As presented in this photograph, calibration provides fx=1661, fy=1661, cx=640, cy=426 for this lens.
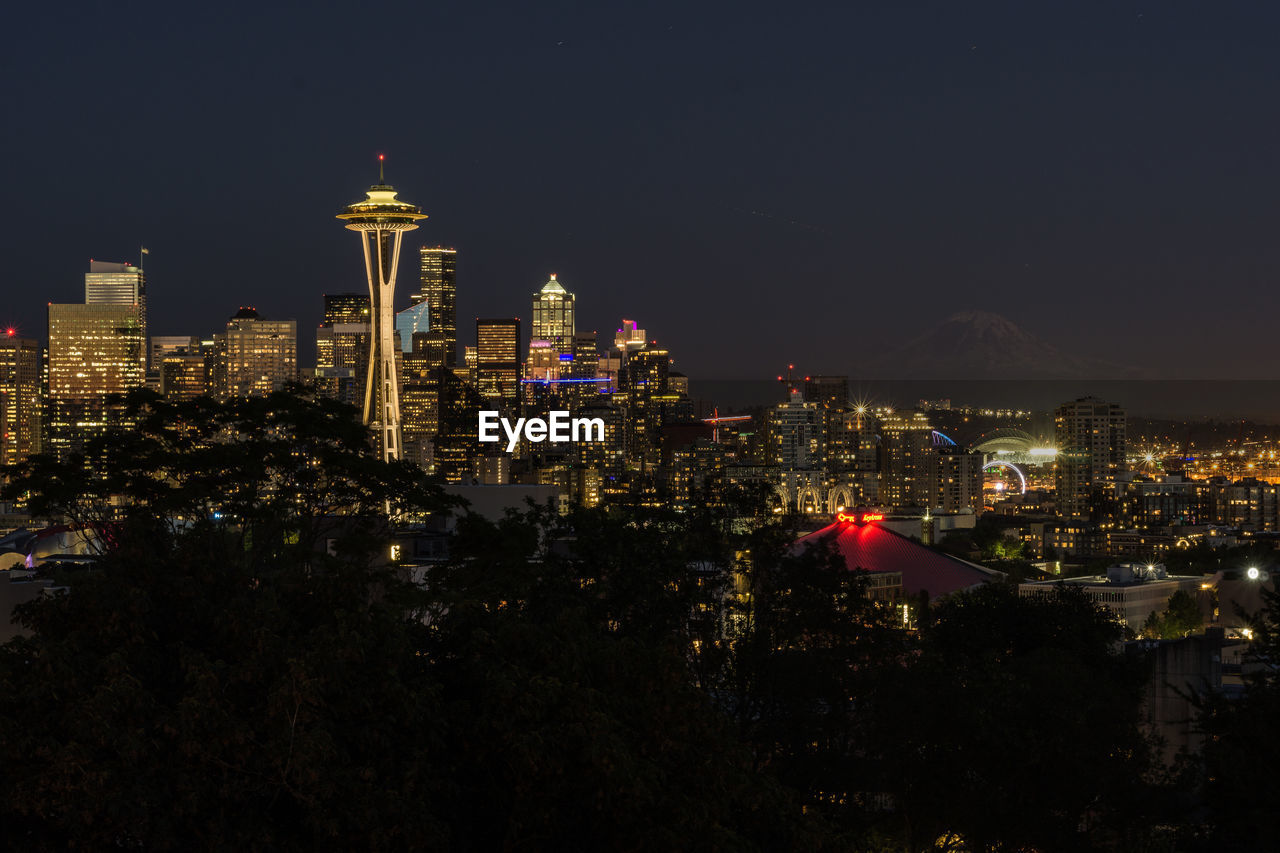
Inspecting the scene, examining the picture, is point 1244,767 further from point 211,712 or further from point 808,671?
point 211,712

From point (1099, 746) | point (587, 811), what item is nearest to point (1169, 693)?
point (1099, 746)

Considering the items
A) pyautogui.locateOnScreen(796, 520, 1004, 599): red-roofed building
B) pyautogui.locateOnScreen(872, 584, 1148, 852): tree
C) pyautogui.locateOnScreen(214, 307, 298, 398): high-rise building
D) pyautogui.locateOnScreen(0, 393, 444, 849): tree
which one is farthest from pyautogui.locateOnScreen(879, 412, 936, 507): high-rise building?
pyautogui.locateOnScreen(0, 393, 444, 849): tree

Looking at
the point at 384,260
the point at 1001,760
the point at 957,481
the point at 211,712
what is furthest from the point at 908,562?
the point at 957,481

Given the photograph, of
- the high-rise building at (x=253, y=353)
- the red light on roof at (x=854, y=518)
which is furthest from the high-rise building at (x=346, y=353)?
the red light on roof at (x=854, y=518)

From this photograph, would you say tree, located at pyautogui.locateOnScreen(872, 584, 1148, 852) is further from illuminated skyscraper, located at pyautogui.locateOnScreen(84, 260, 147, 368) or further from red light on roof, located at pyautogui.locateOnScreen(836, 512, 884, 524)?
illuminated skyscraper, located at pyautogui.locateOnScreen(84, 260, 147, 368)

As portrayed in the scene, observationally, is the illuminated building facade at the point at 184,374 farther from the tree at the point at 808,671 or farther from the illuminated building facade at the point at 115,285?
the tree at the point at 808,671

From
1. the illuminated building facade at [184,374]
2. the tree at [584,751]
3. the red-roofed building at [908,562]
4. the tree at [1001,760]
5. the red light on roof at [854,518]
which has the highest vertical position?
the illuminated building facade at [184,374]

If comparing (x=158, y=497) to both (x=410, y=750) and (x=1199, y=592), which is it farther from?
(x=1199, y=592)
